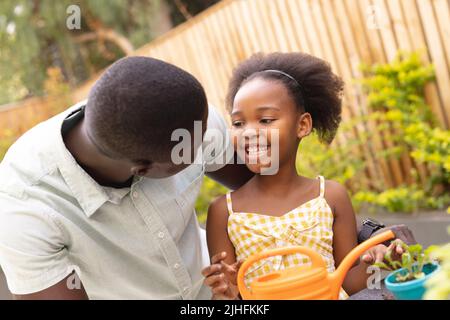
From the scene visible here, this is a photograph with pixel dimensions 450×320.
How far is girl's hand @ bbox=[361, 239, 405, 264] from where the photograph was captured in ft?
4.69

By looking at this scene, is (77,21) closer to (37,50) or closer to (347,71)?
(347,71)

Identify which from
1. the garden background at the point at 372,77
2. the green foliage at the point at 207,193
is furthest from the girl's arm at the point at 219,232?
the green foliage at the point at 207,193

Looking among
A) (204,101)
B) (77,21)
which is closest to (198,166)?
(204,101)

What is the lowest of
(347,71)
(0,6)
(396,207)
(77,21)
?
(396,207)

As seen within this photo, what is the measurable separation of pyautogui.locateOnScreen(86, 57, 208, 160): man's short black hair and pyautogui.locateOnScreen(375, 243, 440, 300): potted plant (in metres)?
0.66

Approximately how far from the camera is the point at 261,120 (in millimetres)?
Result: 1923

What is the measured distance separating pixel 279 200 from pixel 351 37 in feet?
10.2

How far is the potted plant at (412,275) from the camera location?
1.16m

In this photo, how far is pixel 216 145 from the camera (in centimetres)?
223

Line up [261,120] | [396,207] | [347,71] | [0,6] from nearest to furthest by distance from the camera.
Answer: [261,120]
[396,207]
[347,71]
[0,6]

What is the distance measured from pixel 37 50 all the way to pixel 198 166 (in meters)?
11.4

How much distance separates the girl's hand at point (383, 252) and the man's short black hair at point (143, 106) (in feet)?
1.87

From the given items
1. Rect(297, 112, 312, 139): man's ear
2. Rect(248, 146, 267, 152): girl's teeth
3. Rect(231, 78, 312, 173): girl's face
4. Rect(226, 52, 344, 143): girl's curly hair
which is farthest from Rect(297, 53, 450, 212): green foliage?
Rect(248, 146, 267, 152): girl's teeth

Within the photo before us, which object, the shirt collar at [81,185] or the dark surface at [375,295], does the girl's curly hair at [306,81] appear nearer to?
the shirt collar at [81,185]
